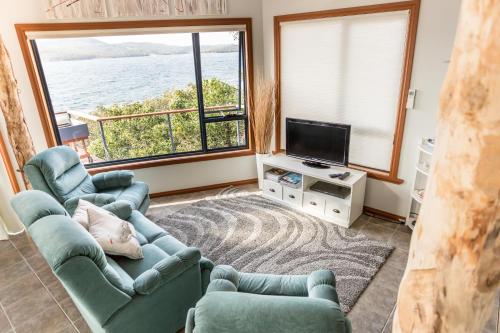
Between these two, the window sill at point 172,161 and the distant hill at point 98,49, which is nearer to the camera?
the distant hill at point 98,49

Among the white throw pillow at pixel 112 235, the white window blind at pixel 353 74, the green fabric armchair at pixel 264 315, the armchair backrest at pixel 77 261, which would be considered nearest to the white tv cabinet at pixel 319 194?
the white window blind at pixel 353 74

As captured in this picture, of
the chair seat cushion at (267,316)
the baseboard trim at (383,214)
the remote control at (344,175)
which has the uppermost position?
the chair seat cushion at (267,316)

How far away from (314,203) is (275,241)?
74 centimetres

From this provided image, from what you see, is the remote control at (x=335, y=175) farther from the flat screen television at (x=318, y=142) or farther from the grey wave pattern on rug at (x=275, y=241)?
the grey wave pattern on rug at (x=275, y=241)

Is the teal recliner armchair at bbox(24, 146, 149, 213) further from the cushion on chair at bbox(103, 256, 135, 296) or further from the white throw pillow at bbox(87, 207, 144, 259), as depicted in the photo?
the cushion on chair at bbox(103, 256, 135, 296)

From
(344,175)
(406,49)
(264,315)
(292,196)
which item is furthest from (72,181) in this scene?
(406,49)

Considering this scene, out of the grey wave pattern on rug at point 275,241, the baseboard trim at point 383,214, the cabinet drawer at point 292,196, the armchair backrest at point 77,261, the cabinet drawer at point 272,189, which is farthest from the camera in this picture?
the cabinet drawer at point 272,189

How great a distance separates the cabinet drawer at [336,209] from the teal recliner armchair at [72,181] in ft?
6.84

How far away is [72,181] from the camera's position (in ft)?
10.7

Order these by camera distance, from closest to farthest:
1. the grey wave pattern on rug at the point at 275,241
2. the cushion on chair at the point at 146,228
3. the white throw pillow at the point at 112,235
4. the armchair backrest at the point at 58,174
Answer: the white throw pillow at the point at 112,235
the cushion on chair at the point at 146,228
the grey wave pattern on rug at the point at 275,241
the armchair backrest at the point at 58,174

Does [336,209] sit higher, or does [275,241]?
[336,209]

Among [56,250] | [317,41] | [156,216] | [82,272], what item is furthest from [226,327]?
[317,41]

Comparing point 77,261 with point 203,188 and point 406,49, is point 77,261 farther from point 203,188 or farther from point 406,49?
point 406,49

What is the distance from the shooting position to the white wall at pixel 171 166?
3.26 metres
